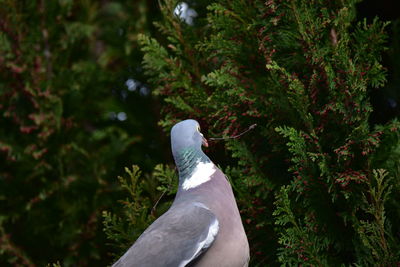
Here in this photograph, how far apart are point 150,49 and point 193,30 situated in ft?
1.45

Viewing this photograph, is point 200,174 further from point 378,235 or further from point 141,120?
point 141,120

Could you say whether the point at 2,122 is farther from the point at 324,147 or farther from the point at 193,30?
the point at 324,147

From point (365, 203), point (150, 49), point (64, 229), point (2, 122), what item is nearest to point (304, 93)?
point (365, 203)

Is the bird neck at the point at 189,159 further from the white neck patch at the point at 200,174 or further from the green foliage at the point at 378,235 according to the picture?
the green foliage at the point at 378,235

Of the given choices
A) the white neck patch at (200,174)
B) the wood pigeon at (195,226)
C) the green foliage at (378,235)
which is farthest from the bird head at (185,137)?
the green foliage at (378,235)

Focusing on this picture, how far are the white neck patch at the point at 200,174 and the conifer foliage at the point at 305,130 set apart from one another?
0.42 meters

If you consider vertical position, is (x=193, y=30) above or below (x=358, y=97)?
above

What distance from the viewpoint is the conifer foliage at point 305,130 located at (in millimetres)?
3189

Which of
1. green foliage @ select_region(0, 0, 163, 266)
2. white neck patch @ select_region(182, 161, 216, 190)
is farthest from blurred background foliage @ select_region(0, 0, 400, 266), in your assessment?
white neck patch @ select_region(182, 161, 216, 190)

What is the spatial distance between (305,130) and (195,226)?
109 cm

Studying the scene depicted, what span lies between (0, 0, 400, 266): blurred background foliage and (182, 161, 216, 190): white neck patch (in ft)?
1.17

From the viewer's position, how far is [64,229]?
554 centimetres

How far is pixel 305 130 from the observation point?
3.48 metres

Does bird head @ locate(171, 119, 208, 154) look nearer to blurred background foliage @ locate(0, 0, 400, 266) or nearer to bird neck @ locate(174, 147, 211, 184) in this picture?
bird neck @ locate(174, 147, 211, 184)
